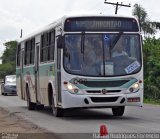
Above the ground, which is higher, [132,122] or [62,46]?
[62,46]

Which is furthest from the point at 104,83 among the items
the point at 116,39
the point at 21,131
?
the point at 21,131

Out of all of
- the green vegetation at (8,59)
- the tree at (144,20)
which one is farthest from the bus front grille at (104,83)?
the green vegetation at (8,59)

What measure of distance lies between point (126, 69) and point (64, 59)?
6.27ft

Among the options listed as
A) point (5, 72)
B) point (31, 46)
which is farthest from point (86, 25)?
point (5, 72)

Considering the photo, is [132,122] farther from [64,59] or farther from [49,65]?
[49,65]

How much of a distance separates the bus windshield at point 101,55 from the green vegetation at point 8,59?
107 meters

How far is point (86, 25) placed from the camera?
1808cm

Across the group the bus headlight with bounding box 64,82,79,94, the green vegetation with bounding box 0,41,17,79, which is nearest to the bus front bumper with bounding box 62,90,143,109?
the bus headlight with bounding box 64,82,79,94

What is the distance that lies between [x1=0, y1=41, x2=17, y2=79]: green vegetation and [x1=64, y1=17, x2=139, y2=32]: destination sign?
106m

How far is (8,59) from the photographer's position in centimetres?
13400

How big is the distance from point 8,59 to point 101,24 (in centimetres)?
11718

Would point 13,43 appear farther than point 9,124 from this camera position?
Yes

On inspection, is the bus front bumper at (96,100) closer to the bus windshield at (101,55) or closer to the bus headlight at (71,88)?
the bus headlight at (71,88)

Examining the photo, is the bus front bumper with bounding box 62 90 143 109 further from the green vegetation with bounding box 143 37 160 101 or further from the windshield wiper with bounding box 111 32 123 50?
the green vegetation with bounding box 143 37 160 101
